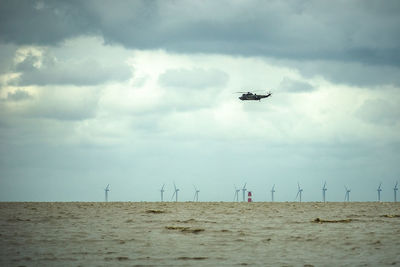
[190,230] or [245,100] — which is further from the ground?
[245,100]

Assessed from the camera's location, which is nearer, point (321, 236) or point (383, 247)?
point (383, 247)

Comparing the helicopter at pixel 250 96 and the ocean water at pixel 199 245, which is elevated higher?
the helicopter at pixel 250 96

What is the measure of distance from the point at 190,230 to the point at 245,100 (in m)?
96.5

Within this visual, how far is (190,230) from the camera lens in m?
50.0

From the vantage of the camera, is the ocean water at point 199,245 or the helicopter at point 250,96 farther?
the helicopter at point 250,96

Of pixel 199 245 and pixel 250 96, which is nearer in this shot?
pixel 199 245

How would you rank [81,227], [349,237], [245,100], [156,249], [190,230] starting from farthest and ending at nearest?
[245,100], [81,227], [190,230], [349,237], [156,249]

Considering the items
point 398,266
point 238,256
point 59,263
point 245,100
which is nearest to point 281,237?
point 238,256

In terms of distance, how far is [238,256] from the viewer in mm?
33812

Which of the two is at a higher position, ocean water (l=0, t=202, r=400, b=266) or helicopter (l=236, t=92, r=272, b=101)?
helicopter (l=236, t=92, r=272, b=101)

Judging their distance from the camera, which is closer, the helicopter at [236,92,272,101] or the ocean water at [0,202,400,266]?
the ocean water at [0,202,400,266]

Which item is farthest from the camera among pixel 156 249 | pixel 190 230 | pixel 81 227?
pixel 81 227

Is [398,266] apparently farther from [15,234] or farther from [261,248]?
[15,234]

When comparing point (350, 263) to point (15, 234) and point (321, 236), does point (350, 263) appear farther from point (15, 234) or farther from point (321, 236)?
point (15, 234)
